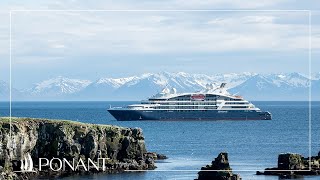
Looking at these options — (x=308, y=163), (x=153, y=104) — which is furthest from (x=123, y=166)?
(x=153, y=104)

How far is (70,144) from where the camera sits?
2534 inches

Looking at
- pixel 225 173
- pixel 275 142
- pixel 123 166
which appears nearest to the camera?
pixel 225 173

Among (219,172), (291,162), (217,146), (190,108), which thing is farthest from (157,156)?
(190,108)

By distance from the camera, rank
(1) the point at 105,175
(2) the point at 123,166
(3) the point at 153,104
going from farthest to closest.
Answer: (3) the point at 153,104, (2) the point at 123,166, (1) the point at 105,175

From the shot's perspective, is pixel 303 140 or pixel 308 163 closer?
pixel 308 163

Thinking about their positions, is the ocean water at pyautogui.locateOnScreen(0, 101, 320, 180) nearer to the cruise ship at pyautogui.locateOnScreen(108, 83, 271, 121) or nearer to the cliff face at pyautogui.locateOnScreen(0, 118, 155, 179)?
the cliff face at pyautogui.locateOnScreen(0, 118, 155, 179)

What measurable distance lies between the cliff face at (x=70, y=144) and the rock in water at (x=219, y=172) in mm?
8719

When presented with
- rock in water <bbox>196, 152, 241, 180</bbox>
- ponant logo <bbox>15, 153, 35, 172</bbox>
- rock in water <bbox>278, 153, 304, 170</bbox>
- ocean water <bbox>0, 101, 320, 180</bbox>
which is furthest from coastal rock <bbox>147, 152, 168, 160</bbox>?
rock in water <bbox>196, 152, 241, 180</bbox>

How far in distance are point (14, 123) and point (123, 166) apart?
8.79 meters

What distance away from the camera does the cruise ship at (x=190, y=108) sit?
502 feet

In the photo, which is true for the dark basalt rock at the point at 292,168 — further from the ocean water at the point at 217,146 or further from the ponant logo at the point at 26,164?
the ponant logo at the point at 26,164

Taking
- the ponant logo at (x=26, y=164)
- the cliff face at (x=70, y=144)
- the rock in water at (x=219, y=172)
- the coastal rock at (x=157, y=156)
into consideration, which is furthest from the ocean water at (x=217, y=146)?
the ponant logo at (x=26, y=164)

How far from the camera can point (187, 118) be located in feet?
511

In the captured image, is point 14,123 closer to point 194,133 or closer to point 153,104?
point 194,133
